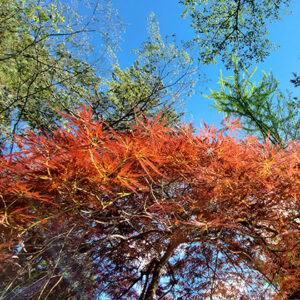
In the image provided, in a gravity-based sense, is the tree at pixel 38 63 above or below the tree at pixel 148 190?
above

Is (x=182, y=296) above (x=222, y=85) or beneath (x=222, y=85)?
beneath

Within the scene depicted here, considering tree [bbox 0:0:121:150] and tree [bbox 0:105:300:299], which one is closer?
tree [bbox 0:105:300:299]

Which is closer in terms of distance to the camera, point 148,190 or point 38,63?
point 148,190

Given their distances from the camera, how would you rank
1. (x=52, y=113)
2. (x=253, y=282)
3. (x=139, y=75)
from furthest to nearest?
1. (x=139, y=75)
2. (x=52, y=113)
3. (x=253, y=282)

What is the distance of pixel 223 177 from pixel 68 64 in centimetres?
386

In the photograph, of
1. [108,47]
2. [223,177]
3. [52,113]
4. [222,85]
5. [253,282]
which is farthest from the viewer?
[222,85]

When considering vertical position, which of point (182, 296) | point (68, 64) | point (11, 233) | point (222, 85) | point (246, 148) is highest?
point (222, 85)

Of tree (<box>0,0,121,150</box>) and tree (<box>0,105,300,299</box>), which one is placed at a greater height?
tree (<box>0,0,121,150</box>)

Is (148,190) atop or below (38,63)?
below

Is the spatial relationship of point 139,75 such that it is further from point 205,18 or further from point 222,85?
point 222,85

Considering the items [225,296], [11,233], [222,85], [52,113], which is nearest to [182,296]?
[225,296]

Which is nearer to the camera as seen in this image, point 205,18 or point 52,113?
point 205,18

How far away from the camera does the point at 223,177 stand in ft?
4.51

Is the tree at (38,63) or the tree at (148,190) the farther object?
the tree at (38,63)
